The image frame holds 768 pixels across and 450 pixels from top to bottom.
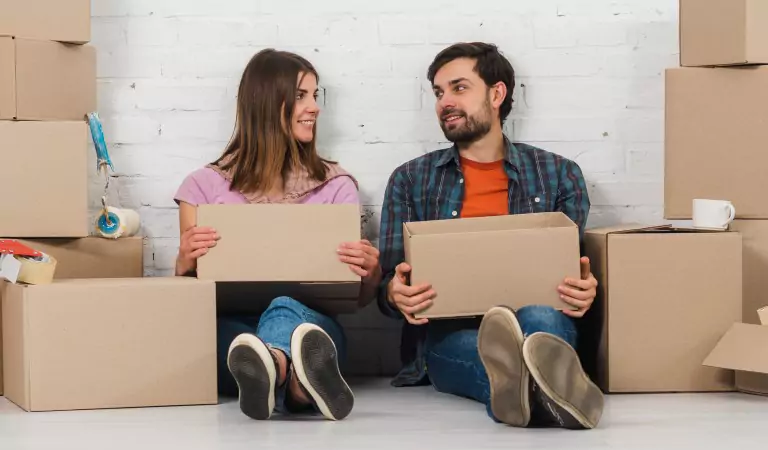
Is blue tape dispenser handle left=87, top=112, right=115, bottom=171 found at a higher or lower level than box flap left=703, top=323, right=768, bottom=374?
higher

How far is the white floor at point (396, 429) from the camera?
5.78 feet

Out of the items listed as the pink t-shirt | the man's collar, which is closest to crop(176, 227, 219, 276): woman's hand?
the pink t-shirt

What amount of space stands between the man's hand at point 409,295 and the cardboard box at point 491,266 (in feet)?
0.05

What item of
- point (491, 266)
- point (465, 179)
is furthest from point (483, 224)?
point (465, 179)

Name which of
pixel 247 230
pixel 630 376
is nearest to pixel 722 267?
pixel 630 376

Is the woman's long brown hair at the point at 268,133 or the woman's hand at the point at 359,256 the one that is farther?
the woman's long brown hair at the point at 268,133

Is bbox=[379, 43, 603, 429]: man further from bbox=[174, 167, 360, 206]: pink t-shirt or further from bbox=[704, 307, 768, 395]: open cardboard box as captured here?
bbox=[704, 307, 768, 395]: open cardboard box

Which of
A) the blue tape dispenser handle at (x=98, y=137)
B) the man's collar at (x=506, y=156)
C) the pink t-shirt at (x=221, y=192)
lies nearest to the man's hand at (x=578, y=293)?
the man's collar at (x=506, y=156)

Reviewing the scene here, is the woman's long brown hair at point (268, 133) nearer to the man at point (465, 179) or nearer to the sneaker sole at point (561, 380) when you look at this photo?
the man at point (465, 179)

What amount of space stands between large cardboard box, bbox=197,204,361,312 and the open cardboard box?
30.6 inches

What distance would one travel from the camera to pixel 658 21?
8.88 ft

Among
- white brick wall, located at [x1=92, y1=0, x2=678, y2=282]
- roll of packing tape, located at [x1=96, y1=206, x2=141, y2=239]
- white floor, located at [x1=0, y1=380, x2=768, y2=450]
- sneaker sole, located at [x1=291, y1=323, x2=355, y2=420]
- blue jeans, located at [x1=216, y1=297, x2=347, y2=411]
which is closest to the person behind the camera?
white floor, located at [x1=0, y1=380, x2=768, y2=450]

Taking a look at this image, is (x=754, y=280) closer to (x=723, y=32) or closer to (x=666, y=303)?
(x=666, y=303)

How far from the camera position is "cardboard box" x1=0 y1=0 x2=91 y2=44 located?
2.24 meters
